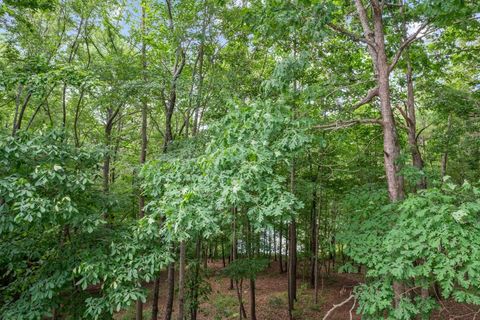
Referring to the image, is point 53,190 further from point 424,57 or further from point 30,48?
point 424,57

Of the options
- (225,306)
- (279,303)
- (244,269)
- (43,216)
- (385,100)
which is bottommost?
(225,306)

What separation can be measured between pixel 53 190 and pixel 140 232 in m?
1.59

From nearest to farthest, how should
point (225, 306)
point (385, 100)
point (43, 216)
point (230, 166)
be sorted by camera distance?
point (230, 166) → point (43, 216) → point (385, 100) → point (225, 306)

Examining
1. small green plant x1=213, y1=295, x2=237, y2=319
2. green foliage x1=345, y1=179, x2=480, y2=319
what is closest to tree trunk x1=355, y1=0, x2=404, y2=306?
green foliage x1=345, y1=179, x2=480, y2=319

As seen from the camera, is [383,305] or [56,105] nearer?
[383,305]

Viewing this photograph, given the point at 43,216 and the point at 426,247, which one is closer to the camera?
the point at 426,247

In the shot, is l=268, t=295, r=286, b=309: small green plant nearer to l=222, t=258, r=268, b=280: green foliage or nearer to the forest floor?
the forest floor

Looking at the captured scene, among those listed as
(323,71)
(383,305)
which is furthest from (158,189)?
(323,71)

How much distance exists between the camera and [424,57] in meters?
6.73

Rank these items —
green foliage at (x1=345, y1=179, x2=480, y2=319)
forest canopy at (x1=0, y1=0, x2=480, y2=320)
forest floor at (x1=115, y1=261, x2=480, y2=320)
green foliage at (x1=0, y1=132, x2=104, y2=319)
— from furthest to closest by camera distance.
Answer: forest floor at (x1=115, y1=261, x2=480, y2=320)
green foliage at (x1=0, y1=132, x2=104, y2=319)
forest canopy at (x1=0, y1=0, x2=480, y2=320)
green foliage at (x1=345, y1=179, x2=480, y2=319)

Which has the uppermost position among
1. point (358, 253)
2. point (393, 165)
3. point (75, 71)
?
point (75, 71)

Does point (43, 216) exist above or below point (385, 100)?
below

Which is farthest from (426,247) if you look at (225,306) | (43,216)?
(225,306)

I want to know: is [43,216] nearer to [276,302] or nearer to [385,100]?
[385,100]
